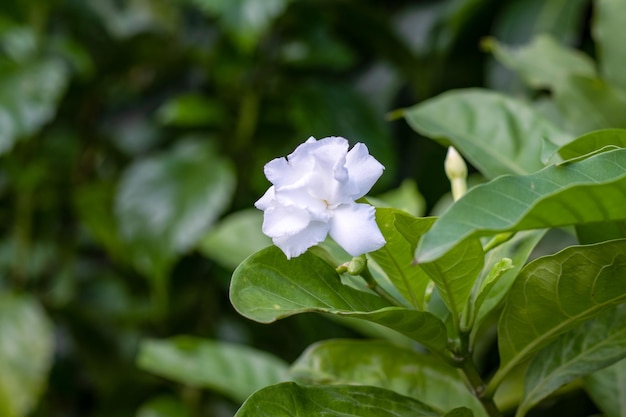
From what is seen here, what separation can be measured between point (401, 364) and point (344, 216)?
207 millimetres

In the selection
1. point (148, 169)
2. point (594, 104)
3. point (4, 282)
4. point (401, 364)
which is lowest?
point (4, 282)

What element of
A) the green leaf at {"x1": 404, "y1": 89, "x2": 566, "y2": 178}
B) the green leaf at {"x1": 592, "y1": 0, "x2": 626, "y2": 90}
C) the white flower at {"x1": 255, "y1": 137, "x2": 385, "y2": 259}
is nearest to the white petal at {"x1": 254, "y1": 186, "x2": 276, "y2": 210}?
A: the white flower at {"x1": 255, "y1": 137, "x2": 385, "y2": 259}

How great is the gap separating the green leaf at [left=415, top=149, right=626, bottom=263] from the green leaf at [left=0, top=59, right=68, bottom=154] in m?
0.83

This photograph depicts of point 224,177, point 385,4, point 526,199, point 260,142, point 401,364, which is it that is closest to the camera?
point 526,199

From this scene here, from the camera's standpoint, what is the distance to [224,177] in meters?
1.01

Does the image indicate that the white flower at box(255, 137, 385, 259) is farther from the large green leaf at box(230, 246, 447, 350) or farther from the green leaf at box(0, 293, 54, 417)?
Result: the green leaf at box(0, 293, 54, 417)

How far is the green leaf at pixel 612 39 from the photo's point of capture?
2.47 feet

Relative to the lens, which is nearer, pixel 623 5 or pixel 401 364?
pixel 401 364

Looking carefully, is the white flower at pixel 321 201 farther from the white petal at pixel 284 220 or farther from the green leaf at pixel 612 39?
the green leaf at pixel 612 39

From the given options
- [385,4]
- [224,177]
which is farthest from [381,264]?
[385,4]

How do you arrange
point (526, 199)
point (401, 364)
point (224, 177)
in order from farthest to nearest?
1. point (224, 177)
2. point (401, 364)
3. point (526, 199)

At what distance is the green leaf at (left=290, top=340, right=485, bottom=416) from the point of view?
490mm

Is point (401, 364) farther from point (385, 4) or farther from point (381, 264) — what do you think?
point (385, 4)

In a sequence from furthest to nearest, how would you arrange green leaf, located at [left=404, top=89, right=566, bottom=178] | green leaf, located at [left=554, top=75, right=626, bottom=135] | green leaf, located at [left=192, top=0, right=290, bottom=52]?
green leaf, located at [left=192, top=0, right=290, bottom=52]
green leaf, located at [left=554, top=75, right=626, bottom=135]
green leaf, located at [left=404, top=89, right=566, bottom=178]
